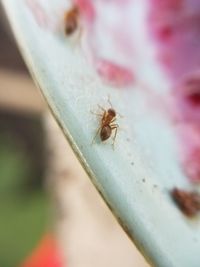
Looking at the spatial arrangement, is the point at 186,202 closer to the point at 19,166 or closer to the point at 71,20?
the point at 71,20

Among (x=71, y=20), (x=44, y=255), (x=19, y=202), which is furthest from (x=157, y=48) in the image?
(x=19, y=202)

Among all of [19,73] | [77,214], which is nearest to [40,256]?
[19,73]

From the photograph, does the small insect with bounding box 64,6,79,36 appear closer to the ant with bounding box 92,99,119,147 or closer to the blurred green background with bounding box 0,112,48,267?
the ant with bounding box 92,99,119,147

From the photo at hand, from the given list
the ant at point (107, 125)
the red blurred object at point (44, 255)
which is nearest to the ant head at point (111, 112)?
the ant at point (107, 125)

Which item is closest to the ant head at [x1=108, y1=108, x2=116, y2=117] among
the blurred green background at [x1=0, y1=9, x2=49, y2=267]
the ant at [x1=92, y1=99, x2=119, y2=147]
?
the ant at [x1=92, y1=99, x2=119, y2=147]

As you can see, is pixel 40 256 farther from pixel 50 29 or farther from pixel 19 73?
pixel 50 29

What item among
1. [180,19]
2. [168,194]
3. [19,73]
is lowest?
[168,194]
